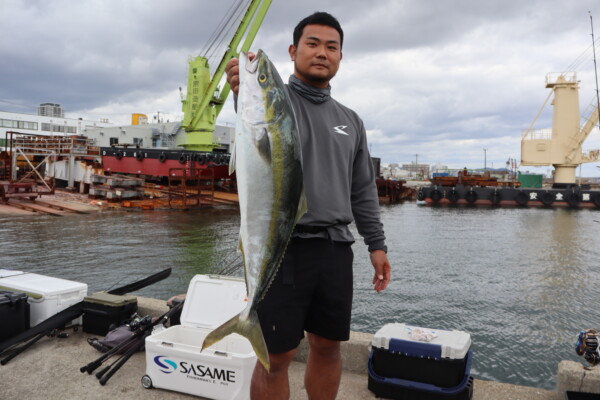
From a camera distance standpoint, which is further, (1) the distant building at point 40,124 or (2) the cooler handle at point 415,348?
(1) the distant building at point 40,124

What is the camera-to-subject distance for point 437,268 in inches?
451

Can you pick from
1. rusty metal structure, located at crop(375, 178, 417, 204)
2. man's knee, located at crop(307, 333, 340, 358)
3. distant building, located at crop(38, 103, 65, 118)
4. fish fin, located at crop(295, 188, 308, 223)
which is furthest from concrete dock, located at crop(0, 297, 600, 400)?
distant building, located at crop(38, 103, 65, 118)

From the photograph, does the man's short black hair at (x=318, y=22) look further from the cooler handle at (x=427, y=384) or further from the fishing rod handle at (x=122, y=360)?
the fishing rod handle at (x=122, y=360)

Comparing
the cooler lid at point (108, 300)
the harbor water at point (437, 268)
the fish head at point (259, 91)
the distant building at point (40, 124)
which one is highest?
the distant building at point (40, 124)

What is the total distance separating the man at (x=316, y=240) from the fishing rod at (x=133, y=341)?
6.41ft

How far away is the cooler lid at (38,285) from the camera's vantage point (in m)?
4.31

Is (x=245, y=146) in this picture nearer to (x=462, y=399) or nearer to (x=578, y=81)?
(x=462, y=399)

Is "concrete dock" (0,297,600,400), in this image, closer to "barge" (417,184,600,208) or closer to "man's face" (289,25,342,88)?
"man's face" (289,25,342,88)

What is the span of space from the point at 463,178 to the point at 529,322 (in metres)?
34.4

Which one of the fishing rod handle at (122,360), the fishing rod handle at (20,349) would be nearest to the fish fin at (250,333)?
the fishing rod handle at (122,360)

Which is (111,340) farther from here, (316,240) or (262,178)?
(262,178)

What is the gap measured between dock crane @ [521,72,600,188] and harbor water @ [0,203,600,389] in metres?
21.7

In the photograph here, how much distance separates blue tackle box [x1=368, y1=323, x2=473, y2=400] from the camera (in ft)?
10.4

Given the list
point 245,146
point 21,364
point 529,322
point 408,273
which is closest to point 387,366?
point 245,146
